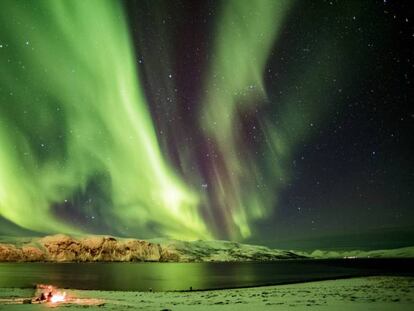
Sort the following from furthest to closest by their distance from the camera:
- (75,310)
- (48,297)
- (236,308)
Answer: (48,297)
(236,308)
(75,310)

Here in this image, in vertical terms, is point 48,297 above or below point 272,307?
above

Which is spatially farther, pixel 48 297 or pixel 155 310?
pixel 48 297

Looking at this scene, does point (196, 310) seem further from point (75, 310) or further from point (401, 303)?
point (401, 303)

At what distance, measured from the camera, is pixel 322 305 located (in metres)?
24.6

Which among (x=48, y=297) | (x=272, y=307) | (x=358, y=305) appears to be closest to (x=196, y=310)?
(x=272, y=307)

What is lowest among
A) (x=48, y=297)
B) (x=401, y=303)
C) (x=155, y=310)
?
(x=401, y=303)

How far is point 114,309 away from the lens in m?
24.0

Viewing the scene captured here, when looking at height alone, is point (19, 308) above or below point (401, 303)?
above

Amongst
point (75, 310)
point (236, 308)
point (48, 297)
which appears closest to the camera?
point (75, 310)

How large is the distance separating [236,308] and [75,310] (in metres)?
10.9

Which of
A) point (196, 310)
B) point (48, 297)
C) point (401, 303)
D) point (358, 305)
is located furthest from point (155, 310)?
point (401, 303)

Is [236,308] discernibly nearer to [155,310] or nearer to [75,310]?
[155,310]

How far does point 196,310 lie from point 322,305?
8725 mm

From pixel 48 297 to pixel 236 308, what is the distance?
15.3 m
